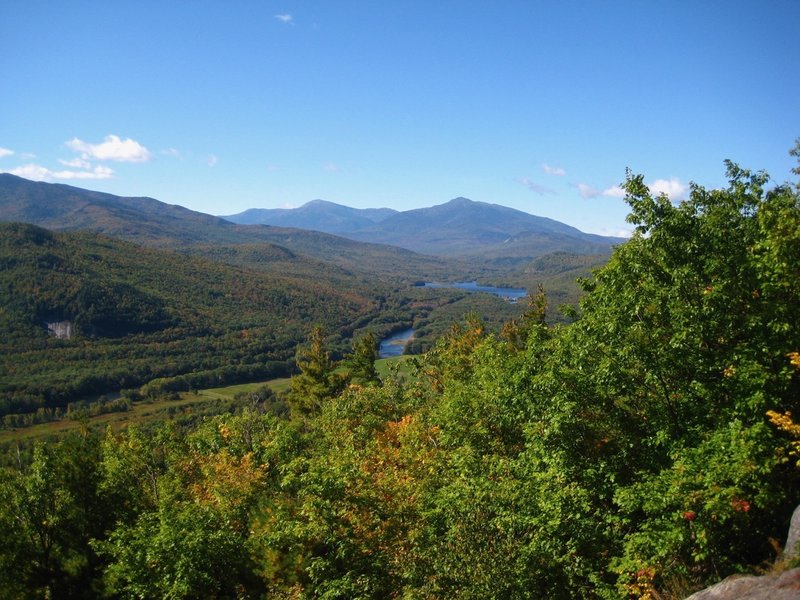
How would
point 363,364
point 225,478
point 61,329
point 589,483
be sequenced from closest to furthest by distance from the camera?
1. point 589,483
2. point 225,478
3. point 363,364
4. point 61,329

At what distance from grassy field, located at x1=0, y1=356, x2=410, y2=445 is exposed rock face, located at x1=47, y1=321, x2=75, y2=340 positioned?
225 ft

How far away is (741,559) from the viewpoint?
1284 cm

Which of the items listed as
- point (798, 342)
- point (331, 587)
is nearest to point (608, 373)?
point (798, 342)

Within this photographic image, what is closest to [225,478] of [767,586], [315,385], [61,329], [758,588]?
[758,588]

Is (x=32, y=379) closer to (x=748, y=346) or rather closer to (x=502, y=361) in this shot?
(x=502, y=361)

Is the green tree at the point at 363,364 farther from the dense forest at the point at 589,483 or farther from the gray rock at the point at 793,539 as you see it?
the gray rock at the point at 793,539

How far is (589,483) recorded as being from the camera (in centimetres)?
1446

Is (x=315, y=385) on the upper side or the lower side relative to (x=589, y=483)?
lower

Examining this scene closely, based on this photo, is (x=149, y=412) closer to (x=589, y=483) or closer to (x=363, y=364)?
(x=363, y=364)

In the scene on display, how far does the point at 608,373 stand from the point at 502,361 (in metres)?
9.37

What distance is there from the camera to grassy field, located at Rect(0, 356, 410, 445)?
119 meters

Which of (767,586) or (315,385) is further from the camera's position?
(315,385)

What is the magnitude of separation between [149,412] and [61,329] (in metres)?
86.8

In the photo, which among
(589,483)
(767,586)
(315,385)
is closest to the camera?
(767,586)
